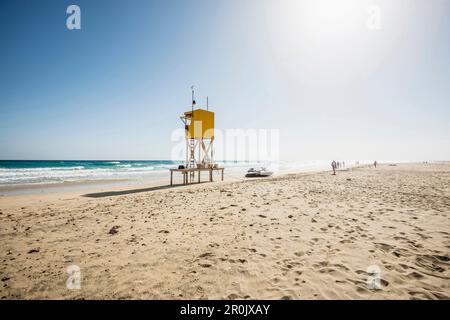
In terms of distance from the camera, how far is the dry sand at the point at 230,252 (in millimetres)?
3268

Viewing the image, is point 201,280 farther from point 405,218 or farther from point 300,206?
point 405,218

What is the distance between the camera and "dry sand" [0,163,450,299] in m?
3.27

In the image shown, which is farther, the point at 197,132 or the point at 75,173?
the point at 75,173

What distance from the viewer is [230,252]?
448cm

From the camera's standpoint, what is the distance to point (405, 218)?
6617mm

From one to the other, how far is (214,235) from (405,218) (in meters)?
6.34
